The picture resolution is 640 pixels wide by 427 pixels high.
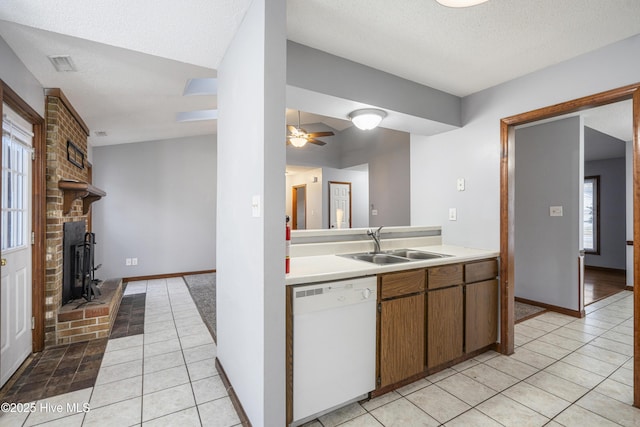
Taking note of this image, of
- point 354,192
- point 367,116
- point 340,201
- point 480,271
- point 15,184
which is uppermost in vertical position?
point 367,116

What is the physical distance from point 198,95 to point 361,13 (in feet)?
7.67

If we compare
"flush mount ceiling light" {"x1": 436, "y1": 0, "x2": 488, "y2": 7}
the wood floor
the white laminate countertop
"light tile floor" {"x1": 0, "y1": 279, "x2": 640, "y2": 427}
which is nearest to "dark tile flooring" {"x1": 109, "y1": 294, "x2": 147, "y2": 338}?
"light tile floor" {"x1": 0, "y1": 279, "x2": 640, "y2": 427}

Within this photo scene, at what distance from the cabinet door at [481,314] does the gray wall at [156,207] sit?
15.8 feet

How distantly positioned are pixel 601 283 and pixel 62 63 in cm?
791

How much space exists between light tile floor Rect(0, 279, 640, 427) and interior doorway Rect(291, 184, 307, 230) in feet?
19.1

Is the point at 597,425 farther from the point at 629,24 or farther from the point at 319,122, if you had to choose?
the point at 319,122

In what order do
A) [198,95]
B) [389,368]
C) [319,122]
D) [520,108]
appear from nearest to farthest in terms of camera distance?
[389,368] < [520,108] < [198,95] < [319,122]

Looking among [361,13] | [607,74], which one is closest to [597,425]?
[607,74]

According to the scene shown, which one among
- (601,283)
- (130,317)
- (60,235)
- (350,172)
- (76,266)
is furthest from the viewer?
(350,172)

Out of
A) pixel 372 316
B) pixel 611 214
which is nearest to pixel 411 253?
pixel 372 316

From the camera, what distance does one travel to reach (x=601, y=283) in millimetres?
5184

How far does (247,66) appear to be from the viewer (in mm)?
1658

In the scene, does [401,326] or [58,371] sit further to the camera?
[58,371]

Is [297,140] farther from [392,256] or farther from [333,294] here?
[333,294]
